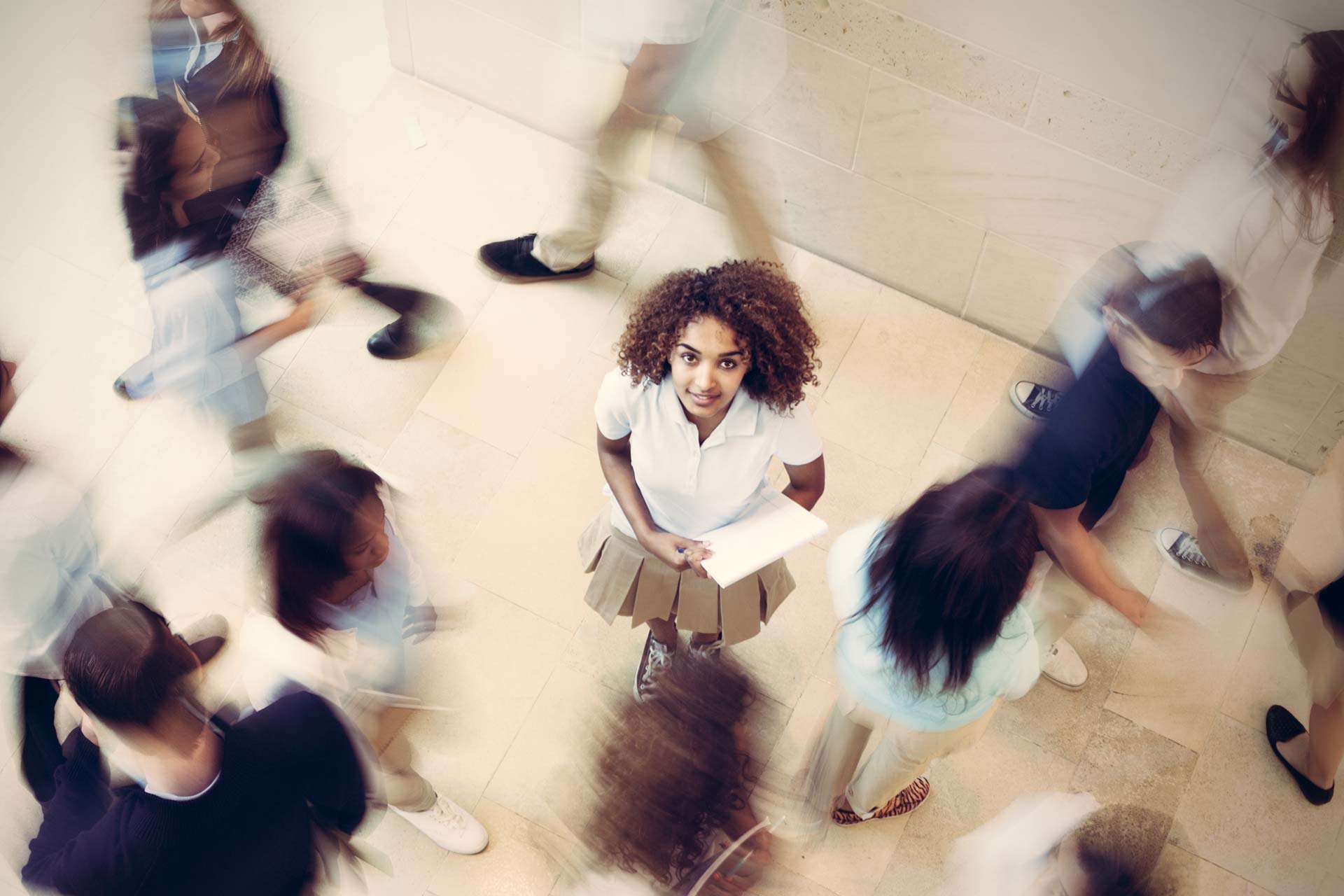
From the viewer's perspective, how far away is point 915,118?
349 cm

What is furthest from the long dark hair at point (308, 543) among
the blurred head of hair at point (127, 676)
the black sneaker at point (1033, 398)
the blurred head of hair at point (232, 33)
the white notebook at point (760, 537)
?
the black sneaker at point (1033, 398)

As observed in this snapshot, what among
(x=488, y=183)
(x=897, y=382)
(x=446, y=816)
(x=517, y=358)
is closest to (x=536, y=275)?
(x=517, y=358)

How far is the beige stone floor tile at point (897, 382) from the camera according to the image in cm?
390

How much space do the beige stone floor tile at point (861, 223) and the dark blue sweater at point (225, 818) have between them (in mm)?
2466

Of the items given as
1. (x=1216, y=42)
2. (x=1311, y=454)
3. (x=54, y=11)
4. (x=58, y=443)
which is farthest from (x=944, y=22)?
(x=54, y=11)

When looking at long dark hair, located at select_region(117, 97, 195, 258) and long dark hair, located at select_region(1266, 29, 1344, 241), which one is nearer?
long dark hair, located at select_region(1266, 29, 1344, 241)

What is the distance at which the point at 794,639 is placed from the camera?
357 centimetres

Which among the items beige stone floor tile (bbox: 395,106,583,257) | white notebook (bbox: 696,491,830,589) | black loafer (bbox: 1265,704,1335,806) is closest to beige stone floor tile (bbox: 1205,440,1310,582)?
black loafer (bbox: 1265,704,1335,806)

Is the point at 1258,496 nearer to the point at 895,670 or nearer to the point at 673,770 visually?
the point at 895,670

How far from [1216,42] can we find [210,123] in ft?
9.55

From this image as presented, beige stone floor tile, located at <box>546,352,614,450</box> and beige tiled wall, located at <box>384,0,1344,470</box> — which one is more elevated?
beige tiled wall, located at <box>384,0,1344,470</box>

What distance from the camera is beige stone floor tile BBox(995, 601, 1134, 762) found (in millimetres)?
3459

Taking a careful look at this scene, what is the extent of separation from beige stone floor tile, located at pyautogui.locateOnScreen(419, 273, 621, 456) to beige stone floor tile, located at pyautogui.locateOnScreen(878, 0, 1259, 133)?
5.15 ft

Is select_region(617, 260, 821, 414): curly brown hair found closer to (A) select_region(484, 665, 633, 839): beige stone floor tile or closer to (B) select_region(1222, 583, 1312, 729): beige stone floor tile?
(A) select_region(484, 665, 633, 839): beige stone floor tile
